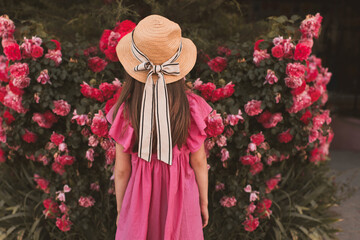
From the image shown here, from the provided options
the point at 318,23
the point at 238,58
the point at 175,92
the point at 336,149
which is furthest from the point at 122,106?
the point at 336,149

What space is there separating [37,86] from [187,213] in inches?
62.0

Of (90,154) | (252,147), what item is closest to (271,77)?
(252,147)

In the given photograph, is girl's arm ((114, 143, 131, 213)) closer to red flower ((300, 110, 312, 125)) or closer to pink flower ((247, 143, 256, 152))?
pink flower ((247, 143, 256, 152))

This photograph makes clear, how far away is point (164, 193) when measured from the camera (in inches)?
78.5

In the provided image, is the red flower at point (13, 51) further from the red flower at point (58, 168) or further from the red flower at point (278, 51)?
the red flower at point (278, 51)

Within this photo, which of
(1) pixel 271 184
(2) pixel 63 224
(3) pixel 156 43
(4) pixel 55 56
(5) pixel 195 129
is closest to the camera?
(3) pixel 156 43

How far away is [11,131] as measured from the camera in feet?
9.87

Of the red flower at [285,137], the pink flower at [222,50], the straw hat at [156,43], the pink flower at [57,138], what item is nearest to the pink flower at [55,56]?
the pink flower at [57,138]

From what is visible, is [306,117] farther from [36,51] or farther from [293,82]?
[36,51]

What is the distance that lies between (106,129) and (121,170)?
26.6 inches

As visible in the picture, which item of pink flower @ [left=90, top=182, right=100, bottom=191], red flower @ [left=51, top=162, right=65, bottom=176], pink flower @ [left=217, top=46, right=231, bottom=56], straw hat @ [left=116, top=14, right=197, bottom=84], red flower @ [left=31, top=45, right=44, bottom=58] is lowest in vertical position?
pink flower @ [left=90, top=182, right=100, bottom=191]

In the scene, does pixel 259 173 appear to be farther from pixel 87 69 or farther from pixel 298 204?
pixel 87 69

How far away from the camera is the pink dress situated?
1.94 m

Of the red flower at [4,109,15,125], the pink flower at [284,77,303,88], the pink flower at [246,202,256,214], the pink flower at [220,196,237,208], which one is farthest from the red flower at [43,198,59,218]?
the pink flower at [284,77,303,88]
